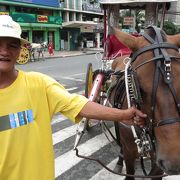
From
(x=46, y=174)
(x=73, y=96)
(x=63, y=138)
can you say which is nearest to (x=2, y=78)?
(x=73, y=96)

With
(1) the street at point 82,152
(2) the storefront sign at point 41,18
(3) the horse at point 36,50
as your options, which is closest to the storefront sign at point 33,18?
(2) the storefront sign at point 41,18

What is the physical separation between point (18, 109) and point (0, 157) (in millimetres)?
328

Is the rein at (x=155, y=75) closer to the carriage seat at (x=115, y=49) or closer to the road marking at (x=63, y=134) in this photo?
the carriage seat at (x=115, y=49)

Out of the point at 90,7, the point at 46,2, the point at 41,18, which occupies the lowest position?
the point at 41,18

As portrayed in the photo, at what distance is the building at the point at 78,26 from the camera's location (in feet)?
147

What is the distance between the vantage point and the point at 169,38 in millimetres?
2910

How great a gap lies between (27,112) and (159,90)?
0.90 m

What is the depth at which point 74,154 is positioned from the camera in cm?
589

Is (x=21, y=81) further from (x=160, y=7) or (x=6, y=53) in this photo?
(x=160, y=7)

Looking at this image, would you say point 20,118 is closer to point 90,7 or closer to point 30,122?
point 30,122

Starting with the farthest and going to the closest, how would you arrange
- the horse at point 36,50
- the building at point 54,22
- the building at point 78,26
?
1. the building at point 78,26
2. the building at point 54,22
3. the horse at point 36,50

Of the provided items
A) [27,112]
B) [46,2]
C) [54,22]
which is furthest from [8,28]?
[46,2]

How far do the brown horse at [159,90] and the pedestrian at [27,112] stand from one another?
0.49 feet

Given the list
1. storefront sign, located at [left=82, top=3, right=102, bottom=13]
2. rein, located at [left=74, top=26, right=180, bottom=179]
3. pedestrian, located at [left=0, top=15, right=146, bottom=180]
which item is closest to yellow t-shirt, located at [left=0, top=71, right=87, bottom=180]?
pedestrian, located at [left=0, top=15, right=146, bottom=180]
